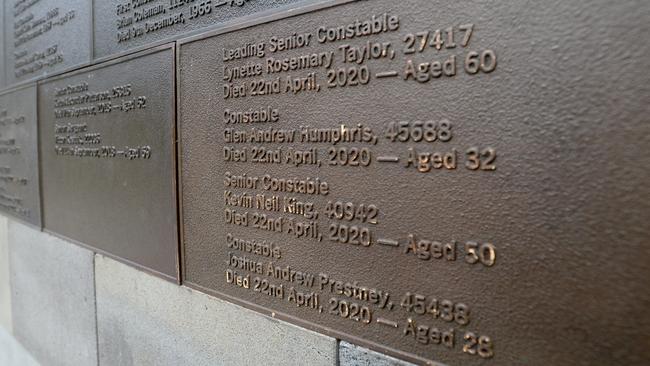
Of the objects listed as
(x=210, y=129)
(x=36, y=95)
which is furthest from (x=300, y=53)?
(x=36, y=95)

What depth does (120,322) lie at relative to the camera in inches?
140

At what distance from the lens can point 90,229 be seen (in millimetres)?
3807

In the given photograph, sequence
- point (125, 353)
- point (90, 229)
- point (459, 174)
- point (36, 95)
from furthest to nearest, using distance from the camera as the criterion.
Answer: point (36, 95) → point (90, 229) → point (125, 353) → point (459, 174)

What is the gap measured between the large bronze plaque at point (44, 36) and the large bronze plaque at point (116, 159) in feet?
0.71

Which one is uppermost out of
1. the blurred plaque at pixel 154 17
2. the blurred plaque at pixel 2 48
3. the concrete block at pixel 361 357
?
the blurred plaque at pixel 2 48

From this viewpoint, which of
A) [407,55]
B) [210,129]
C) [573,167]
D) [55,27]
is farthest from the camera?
[55,27]

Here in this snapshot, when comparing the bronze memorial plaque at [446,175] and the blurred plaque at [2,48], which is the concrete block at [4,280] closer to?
the blurred plaque at [2,48]

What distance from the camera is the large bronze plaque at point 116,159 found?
3.01m

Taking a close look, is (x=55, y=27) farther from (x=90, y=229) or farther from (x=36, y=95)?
(x=90, y=229)

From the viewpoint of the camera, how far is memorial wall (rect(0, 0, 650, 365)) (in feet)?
4.62

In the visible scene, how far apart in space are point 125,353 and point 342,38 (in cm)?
283

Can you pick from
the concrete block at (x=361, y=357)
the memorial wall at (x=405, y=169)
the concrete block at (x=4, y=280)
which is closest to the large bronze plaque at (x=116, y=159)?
the memorial wall at (x=405, y=169)

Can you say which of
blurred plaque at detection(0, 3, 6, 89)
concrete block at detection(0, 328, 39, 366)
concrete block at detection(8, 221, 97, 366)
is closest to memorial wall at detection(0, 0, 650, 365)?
concrete block at detection(8, 221, 97, 366)

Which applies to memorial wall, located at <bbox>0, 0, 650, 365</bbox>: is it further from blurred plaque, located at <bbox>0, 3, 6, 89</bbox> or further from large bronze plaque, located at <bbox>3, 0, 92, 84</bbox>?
blurred plaque, located at <bbox>0, 3, 6, 89</bbox>
